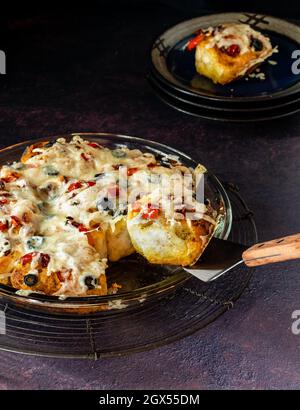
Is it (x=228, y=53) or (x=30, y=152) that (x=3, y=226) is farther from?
(x=228, y=53)

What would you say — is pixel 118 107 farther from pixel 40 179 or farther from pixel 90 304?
pixel 90 304

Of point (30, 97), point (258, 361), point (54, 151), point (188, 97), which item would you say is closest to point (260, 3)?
point (188, 97)

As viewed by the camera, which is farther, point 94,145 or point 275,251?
point 94,145

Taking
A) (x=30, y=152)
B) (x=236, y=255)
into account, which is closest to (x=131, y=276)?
→ (x=236, y=255)

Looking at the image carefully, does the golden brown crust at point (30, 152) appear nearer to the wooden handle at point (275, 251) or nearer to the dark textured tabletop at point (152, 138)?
the dark textured tabletop at point (152, 138)

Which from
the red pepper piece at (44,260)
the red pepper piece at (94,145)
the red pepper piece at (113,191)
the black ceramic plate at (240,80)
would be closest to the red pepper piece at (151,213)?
the red pepper piece at (113,191)

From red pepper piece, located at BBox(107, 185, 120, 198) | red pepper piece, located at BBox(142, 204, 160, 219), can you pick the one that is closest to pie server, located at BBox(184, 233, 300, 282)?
red pepper piece, located at BBox(142, 204, 160, 219)
